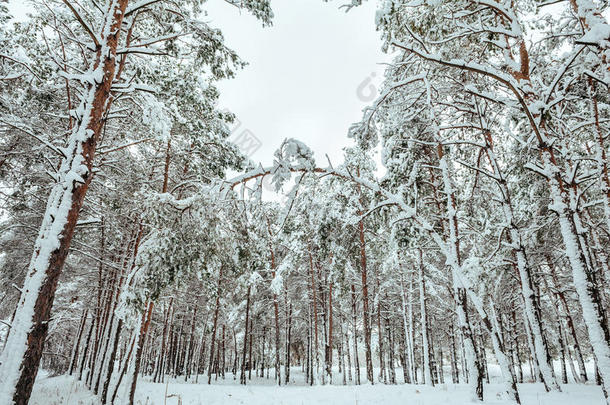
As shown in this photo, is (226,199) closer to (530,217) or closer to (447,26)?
(447,26)

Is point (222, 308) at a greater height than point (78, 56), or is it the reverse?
point (78, 56)

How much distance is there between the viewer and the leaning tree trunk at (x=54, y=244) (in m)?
3.77

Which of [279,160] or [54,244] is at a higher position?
[279,160]

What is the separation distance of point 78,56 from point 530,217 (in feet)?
54.4

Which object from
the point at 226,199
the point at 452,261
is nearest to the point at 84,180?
the point at 226,199

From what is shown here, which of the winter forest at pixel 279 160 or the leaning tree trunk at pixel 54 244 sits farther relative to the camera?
the winter forest at pixel 279 160

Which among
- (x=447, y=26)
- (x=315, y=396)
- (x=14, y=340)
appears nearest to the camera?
(x=14, y=340)

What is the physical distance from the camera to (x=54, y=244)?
Answer: 13.8 feet

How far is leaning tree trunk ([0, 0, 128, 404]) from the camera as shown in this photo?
3.77 metres

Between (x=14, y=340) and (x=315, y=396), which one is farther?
(x=315, y=396)

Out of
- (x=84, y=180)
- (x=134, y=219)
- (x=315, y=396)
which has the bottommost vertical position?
(x=315, y=396)

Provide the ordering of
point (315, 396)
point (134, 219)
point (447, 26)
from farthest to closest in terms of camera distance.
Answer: point (134, 219) < point (315, 396) < point (447, 26)

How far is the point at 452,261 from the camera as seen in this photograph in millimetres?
6375

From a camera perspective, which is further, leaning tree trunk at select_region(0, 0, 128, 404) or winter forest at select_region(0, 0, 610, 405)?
winter forest at select_region(0, 0, 610, 405)
